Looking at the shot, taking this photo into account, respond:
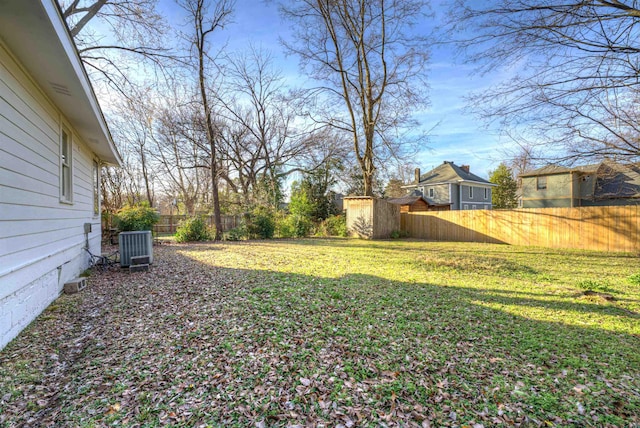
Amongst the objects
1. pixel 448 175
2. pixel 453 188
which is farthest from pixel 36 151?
pixel 448 175

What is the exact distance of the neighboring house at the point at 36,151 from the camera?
2.92 meters

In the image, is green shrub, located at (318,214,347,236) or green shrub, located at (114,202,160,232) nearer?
green shrub, located at (114,202,160,232)

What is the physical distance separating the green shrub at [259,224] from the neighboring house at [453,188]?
56.4ft

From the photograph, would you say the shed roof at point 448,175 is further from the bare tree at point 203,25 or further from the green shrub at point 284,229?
the bare tree at point 203,25

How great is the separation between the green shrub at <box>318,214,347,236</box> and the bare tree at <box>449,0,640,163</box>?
37.7 ft

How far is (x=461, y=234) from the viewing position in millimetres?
15039

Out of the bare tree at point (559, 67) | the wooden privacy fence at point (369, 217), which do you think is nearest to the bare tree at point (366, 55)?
the wooden privacy fence at point (369, 217)

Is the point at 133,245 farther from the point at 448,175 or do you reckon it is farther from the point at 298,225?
the point at 448,175

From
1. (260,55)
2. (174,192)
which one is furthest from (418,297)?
(174,192)

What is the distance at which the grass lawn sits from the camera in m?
2.08

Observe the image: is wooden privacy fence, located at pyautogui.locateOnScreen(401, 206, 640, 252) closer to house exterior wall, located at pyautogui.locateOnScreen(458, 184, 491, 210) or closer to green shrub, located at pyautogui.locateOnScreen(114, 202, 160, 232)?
green shrub, located at pyautogui.locateOnScreen(114, 202, 160, 232)

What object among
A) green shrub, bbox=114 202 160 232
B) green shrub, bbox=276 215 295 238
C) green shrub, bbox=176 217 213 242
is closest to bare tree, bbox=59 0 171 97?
green shrub, bbox=114 202 160 232

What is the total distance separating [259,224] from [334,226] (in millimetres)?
4350

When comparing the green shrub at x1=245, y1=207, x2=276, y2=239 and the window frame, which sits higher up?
the window frame
